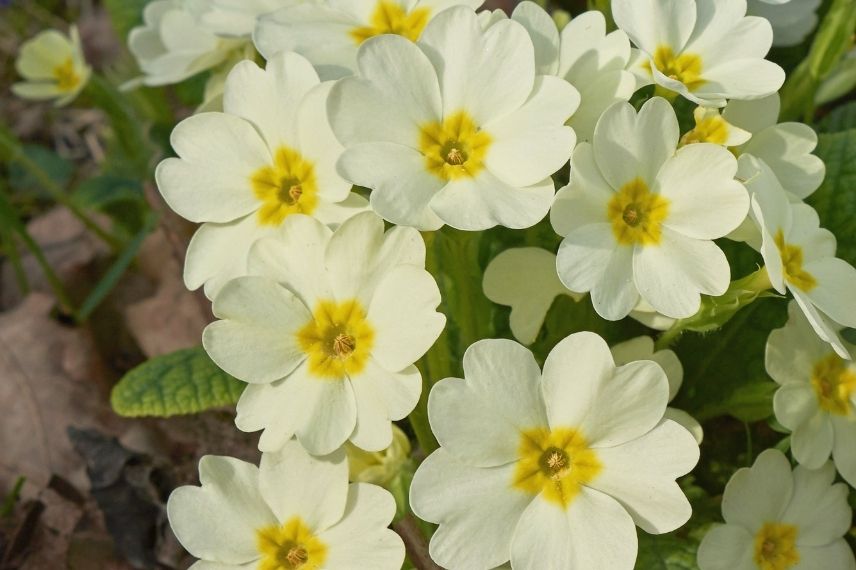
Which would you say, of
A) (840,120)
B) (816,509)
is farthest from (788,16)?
(816,509)

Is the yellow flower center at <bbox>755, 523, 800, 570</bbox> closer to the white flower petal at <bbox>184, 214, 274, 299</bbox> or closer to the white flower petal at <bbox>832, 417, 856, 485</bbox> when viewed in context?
the white flower petal at <bbox>832, 417, 856, 485</bbox>

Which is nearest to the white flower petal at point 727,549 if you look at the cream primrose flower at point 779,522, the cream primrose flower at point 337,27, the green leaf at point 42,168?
the cream primrose flower at point 779,522

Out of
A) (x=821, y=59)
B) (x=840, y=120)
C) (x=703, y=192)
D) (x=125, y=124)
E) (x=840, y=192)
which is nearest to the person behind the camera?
(x=703, y=192)

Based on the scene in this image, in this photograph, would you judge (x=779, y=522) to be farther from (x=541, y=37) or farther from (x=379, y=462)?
(x=541, y=37)

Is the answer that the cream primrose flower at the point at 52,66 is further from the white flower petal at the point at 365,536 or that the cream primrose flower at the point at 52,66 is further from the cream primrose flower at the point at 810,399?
the cream primrose flower at the point at 810,399

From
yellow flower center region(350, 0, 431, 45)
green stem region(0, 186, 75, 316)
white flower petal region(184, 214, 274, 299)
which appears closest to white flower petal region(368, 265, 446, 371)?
white flower petal region(184, 214, 274, 299)

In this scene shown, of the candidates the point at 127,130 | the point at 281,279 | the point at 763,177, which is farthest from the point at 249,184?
the point at 127,130

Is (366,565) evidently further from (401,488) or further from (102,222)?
(102,222)
